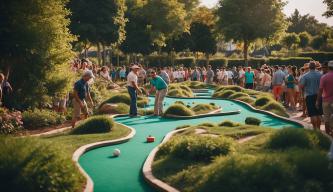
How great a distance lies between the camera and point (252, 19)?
46.5 m

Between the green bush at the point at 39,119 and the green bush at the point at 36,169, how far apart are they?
741 centimetres

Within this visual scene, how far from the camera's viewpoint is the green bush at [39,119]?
15438mm

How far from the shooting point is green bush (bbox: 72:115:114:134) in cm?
1388

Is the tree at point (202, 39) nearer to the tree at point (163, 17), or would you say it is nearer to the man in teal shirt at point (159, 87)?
the tree at point (163, 17)

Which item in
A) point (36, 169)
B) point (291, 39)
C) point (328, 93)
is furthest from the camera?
point (291, 39)

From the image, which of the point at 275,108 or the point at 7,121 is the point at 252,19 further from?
the point at 7,121

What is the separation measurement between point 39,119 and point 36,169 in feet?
28.4

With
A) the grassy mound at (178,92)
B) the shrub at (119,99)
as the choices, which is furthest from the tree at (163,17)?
the shrub at (119,99)

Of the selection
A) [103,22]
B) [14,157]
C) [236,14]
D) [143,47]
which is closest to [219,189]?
[14,157]

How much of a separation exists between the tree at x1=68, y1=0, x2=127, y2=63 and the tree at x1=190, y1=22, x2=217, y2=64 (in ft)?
62.6

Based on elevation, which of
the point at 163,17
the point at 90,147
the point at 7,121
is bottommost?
the point at 90,147

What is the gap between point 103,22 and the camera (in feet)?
Answer: 134

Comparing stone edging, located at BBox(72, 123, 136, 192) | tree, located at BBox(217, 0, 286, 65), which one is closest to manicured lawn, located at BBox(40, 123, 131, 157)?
stone edging, located at BBox(72, 123, 136, 192)

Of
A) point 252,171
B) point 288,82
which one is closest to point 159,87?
point 288,82
